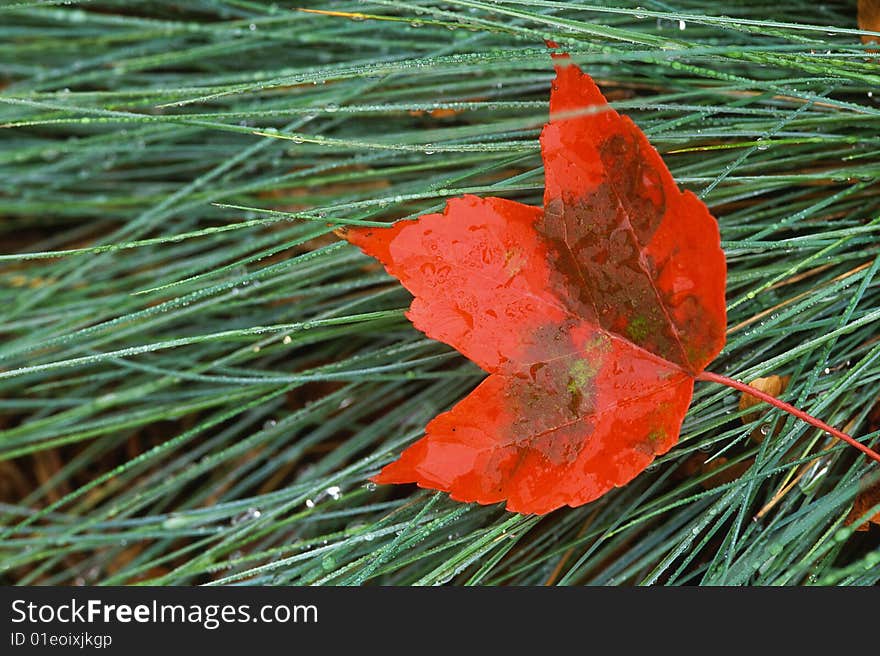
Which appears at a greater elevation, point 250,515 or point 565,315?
point 565,315

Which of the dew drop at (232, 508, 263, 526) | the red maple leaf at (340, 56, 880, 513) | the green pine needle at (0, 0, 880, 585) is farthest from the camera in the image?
the dew drop at (232, 508, 263, 526)

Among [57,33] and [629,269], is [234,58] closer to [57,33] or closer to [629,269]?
[57,33]

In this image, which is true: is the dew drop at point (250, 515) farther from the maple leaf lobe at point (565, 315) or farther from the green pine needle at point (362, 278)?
the maple leaf lobe at point (565, 315)

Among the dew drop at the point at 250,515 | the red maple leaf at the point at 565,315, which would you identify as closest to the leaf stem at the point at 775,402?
the red maple leaf at the point at 565,315

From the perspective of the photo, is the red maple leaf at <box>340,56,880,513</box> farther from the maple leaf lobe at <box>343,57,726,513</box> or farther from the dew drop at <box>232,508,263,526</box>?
the dew drop at <box>232,508,263,526</box>

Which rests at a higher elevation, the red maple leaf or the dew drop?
the red maple leaf

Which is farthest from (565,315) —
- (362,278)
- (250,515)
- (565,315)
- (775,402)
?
(250,515)

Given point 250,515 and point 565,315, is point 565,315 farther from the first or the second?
point 250,515

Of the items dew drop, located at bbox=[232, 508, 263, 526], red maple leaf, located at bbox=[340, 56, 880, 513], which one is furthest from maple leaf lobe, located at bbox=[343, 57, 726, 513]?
dew drop, located at bbox=[232, 508, 263, 526]

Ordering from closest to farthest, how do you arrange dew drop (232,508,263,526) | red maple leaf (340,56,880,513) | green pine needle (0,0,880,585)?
red maple leaf (340,56,880,513), green pine needle (0,0,880,585), dew drop (232,508,263,526)
